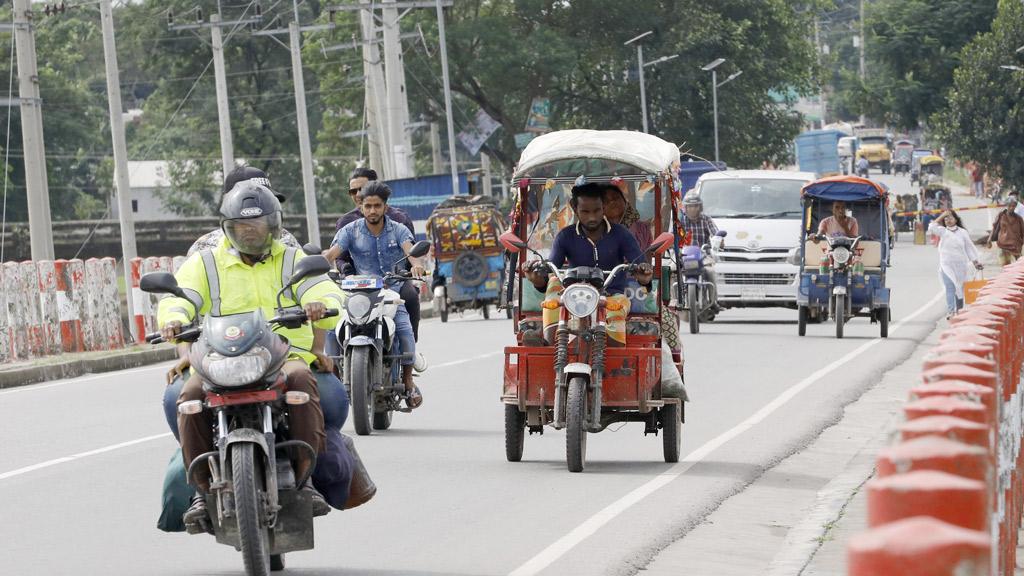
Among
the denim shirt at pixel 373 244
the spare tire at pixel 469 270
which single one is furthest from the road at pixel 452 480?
the spare tire at pixel 469 270

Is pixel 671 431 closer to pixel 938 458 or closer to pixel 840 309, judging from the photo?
pixel 938 458

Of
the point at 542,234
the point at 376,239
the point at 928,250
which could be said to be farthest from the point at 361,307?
the point at 928,250

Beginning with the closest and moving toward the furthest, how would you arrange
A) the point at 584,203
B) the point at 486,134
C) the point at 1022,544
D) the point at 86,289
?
the point at 1022,544, the point at 584,203, the point at 86,289, the point at 486,134

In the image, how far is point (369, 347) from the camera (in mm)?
13047

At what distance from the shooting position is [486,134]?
2329 inches

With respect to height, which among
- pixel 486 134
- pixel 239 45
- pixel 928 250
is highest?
pixel 239 45

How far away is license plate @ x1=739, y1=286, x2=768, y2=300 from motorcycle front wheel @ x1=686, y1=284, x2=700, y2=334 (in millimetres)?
2756

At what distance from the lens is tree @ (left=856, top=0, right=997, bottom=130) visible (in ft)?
225

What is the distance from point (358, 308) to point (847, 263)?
12031 millimetres

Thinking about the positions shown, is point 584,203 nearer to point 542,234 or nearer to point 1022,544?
point 542,234

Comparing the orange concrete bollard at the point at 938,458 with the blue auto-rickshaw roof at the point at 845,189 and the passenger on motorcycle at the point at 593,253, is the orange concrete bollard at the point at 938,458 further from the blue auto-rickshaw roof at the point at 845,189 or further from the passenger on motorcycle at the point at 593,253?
the blue auto-rickshaw roof at the point at 845,189

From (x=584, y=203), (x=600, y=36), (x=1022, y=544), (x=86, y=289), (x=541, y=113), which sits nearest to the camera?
(x=1022, y=544)

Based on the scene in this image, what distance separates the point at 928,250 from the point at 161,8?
31926mm

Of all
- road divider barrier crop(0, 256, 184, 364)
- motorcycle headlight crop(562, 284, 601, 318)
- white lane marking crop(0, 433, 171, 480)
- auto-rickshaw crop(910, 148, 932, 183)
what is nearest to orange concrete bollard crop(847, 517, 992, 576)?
motorcycle headlight crop(562, 284, 601, 318)
